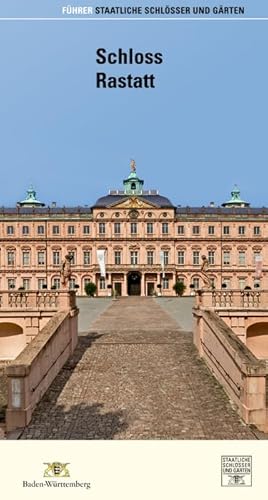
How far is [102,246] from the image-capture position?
41.8 m

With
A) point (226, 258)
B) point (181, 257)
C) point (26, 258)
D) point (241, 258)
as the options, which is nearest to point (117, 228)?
point (181, 257)

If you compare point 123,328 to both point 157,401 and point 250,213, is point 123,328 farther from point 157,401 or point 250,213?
point 250,213

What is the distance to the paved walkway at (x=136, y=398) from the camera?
530 cm

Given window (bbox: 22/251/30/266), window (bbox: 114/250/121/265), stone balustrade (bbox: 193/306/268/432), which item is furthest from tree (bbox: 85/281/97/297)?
stone balustrade (bbox: 193/306/268/432)

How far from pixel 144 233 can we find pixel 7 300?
1265 inches

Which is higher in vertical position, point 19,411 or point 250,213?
point 250,213

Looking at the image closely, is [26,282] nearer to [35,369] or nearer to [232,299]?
[232,299]

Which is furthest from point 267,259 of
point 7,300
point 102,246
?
point 7,300

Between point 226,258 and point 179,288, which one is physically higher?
point 226,258
